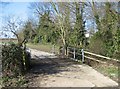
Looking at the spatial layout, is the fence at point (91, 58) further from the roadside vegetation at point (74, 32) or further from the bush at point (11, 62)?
the bush at point (11, 62)

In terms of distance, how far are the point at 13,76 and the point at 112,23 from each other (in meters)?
8.50

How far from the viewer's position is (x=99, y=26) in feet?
58.8

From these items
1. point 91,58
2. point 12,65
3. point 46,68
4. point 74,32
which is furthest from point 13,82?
point 74,32

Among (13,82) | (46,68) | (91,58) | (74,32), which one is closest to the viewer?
→ (13,82)

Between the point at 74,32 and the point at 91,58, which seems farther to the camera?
the point at 74,32

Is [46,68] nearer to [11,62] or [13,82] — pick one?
[11,62]

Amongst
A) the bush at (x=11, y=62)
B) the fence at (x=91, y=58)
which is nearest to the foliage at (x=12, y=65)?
the bush at (x=11, y=62)

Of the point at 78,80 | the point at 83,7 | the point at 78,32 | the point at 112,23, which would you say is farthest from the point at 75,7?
the point at 78,80

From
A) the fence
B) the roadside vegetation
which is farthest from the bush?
the fence

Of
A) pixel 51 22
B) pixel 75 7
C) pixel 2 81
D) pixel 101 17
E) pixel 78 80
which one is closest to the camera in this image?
pixel 2 81

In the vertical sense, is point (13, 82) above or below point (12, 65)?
below

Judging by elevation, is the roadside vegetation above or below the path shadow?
above

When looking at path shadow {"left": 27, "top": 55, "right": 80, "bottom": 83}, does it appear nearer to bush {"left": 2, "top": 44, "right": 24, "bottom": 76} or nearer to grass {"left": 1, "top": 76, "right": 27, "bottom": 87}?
bush {"left": 2, "top": 44, "right": 24, "bottom": 76}

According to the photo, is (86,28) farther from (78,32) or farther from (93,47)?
(93,47)
